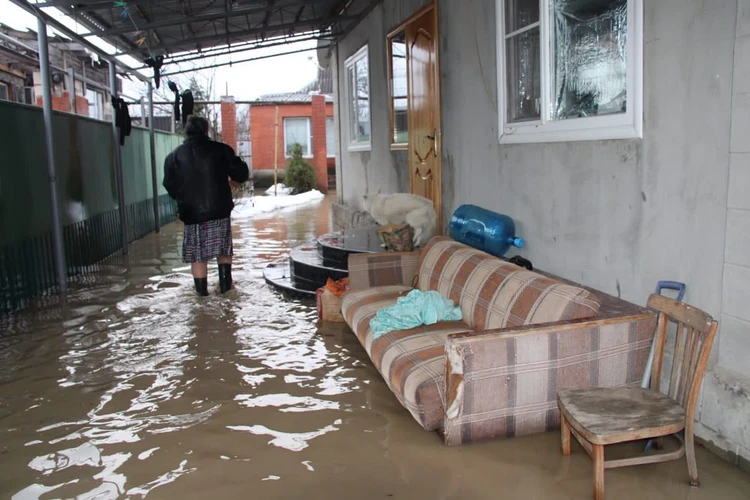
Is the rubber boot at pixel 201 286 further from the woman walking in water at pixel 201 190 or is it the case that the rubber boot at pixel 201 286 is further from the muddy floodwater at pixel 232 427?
the muddy floodwater at pixel 232 427

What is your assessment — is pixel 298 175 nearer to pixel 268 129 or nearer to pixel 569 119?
pixel 268 129

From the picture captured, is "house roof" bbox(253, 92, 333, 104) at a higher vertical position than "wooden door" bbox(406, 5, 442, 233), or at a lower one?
higher

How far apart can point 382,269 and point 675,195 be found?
2281 millimetres

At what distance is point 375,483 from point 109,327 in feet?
10.6

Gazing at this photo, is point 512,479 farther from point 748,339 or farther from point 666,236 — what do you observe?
point 666,236

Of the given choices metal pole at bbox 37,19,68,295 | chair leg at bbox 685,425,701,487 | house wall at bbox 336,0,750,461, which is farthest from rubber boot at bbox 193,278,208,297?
chair leg at bbox 685,425,701,487

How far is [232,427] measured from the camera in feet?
10.4

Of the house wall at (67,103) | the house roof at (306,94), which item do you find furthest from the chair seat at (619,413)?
the house roof at (306,94)

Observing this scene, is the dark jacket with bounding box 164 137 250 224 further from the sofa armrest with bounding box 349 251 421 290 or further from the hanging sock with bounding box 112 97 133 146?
the hanging sock with bounding box 112 97 133 146

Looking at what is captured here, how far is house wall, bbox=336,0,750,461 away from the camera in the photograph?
260 cm

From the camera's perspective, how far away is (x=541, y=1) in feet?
13.1

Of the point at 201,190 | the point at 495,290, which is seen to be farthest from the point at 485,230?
the point at 201,190

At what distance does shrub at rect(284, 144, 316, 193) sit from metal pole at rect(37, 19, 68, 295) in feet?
40.8

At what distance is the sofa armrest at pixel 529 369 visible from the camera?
2.69 metres
